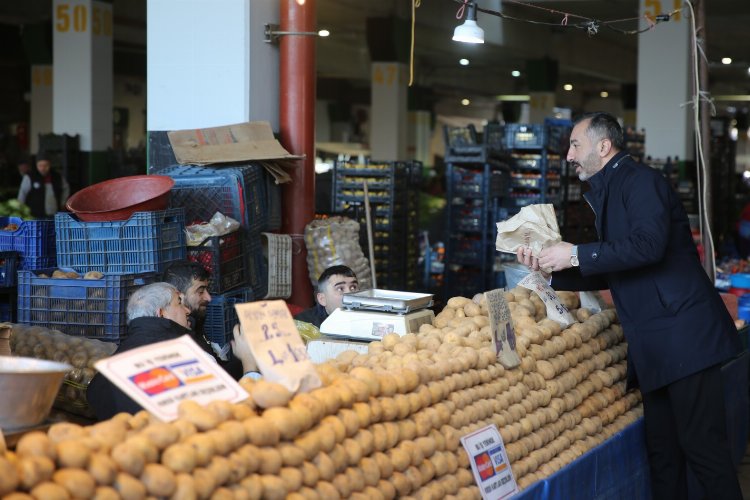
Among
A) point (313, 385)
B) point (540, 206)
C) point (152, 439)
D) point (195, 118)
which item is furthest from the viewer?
point (195, 118)

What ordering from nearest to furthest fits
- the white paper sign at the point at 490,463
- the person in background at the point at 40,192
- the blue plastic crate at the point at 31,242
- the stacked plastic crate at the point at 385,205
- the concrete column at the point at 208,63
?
the white paper sign at the point at 490,463
the blue plastic crate at the point at 31,242
the concrete column at the point at 208,63
the stacked plastic crate at the point at 385,205
the person in background at the point at 40,192

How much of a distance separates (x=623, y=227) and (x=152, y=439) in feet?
7.22

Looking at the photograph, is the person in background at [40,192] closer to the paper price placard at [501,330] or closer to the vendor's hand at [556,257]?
the vendor's hand at [556,257]

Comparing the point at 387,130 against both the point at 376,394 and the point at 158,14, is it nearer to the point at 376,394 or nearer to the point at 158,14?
the point at 158,14

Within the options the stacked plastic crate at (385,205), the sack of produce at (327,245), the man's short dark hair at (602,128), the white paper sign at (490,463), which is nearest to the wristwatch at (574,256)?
the man's short dark hair at (602,128)

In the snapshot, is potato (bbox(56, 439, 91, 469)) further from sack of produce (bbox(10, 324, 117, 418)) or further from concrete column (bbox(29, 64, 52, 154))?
concrete column (bbox(29, 64, 52, 154))

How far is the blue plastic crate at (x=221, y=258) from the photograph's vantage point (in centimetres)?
529

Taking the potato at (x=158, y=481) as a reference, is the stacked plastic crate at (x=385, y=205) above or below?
above

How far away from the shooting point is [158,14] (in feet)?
20.1

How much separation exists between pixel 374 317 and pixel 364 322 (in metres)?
0.04

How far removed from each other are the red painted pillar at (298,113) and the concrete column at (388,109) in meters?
12.8

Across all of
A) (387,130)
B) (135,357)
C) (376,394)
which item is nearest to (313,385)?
(376,394)

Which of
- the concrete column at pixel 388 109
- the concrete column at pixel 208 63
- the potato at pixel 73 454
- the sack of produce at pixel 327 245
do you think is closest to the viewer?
the potato at pixel 73 454

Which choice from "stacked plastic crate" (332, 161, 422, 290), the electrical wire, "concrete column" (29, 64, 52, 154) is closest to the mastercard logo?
the electrical wire
